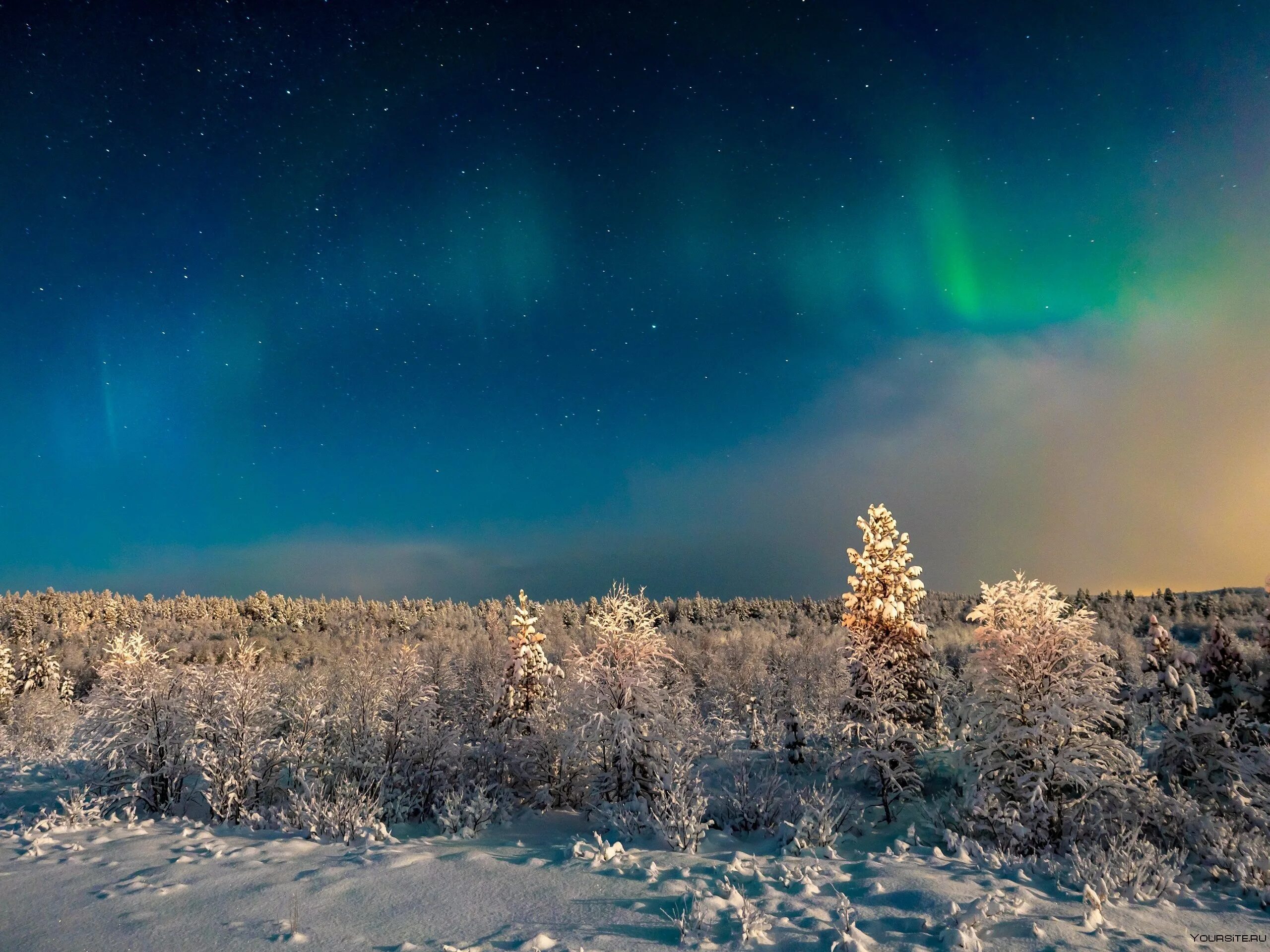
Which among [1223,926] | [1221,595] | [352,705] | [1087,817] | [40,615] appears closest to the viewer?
[1223,926]

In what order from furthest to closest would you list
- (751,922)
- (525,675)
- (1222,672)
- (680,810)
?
(525,675)
(1222,672)
(680,810)
(751,922)

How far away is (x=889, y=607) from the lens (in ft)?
80.9

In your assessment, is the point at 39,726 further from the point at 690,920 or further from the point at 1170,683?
the point at 1170,683

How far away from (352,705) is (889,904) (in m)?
17.3

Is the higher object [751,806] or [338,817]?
[338,817]

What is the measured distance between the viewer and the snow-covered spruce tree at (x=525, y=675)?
2464 centimetres

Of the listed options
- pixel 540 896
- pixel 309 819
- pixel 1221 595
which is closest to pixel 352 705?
pixel 309 819

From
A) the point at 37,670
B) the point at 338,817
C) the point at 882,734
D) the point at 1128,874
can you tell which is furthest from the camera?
the point at 37,670

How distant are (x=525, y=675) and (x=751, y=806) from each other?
12.1 meters

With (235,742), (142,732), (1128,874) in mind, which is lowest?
(1128,874)

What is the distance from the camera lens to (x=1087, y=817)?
1400 centimetres

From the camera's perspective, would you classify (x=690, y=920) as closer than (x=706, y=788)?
Yes

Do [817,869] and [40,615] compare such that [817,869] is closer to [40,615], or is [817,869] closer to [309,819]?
[309,819]

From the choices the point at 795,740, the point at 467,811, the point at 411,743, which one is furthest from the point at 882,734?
the point at 411,743
